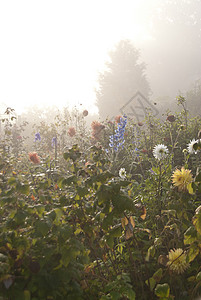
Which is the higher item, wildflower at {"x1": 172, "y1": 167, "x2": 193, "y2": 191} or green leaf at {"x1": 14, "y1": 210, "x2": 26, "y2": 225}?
green leaf at {"x1": 14, "y1": 210, "x2": 26, "y2": 225}

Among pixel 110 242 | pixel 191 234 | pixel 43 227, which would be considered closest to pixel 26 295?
pixel 43 227

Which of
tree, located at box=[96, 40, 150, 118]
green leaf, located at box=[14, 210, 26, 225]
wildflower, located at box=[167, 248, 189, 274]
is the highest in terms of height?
tree, located at box=[96, 40, 150, 118]

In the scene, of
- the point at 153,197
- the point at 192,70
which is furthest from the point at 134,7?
the point at 153,197

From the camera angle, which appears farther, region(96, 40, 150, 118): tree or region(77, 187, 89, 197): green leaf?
region(96, 40, 150, 118): tree

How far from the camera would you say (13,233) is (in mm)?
1226

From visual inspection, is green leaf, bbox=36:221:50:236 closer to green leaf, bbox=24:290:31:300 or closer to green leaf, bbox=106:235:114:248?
green leaf, bbox=24:290:31:300

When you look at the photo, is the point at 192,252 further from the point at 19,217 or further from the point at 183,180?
the point at 19,217

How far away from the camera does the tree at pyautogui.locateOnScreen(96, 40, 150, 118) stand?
25.3 m

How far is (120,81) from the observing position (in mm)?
25453

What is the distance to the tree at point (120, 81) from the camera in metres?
25.3

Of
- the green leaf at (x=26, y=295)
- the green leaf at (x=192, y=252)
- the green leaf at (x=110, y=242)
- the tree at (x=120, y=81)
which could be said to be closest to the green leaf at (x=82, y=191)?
the green leaf at (x=110, y=242)

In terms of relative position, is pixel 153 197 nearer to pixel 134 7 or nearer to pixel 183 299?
pixel 183 299

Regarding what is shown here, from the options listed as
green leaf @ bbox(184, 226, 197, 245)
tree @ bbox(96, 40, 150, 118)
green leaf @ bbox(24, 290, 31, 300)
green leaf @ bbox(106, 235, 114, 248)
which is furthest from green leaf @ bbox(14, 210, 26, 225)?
tree @ bbox(96, 40, 150, 118)

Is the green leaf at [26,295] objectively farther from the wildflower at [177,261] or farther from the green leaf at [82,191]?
the wildflower at [177,261]
